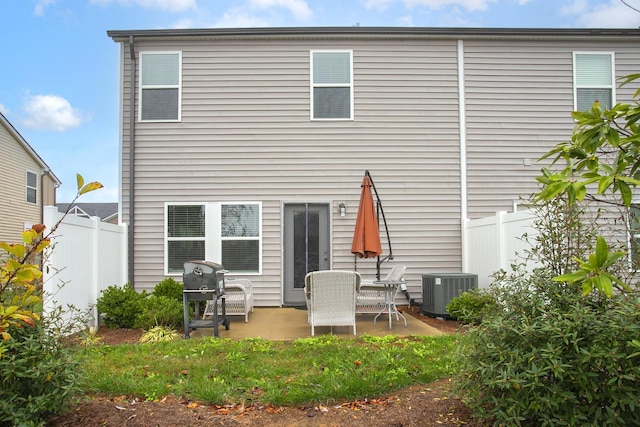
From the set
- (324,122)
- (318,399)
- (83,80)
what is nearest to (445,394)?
(318,399)

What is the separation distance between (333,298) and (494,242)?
3.08m

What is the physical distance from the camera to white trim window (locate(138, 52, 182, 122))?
9.40 m

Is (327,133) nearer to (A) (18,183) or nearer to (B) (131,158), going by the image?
(B) (131,158)

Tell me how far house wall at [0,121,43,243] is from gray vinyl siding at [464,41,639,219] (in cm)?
1578

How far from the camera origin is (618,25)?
30.8ft

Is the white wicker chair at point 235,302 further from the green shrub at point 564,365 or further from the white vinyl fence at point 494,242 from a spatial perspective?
the green shrub at point 564,365

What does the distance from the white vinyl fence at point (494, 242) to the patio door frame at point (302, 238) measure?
2683 millimetres

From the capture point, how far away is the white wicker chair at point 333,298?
6.43m

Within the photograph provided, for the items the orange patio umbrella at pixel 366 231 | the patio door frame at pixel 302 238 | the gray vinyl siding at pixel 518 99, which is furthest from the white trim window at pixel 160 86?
the gray vinyl siding at pixel 518 99

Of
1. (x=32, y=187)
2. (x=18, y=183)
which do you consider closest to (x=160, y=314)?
(x=18, y=183)

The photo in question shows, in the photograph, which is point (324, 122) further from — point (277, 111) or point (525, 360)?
point (525, 360)

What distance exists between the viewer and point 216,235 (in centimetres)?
920

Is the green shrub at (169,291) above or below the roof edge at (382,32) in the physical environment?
below

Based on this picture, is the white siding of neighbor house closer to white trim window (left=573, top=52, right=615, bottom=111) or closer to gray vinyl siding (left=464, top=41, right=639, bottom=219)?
gray vinyl siding (left=464, top=41, right=639, bottom=219)
